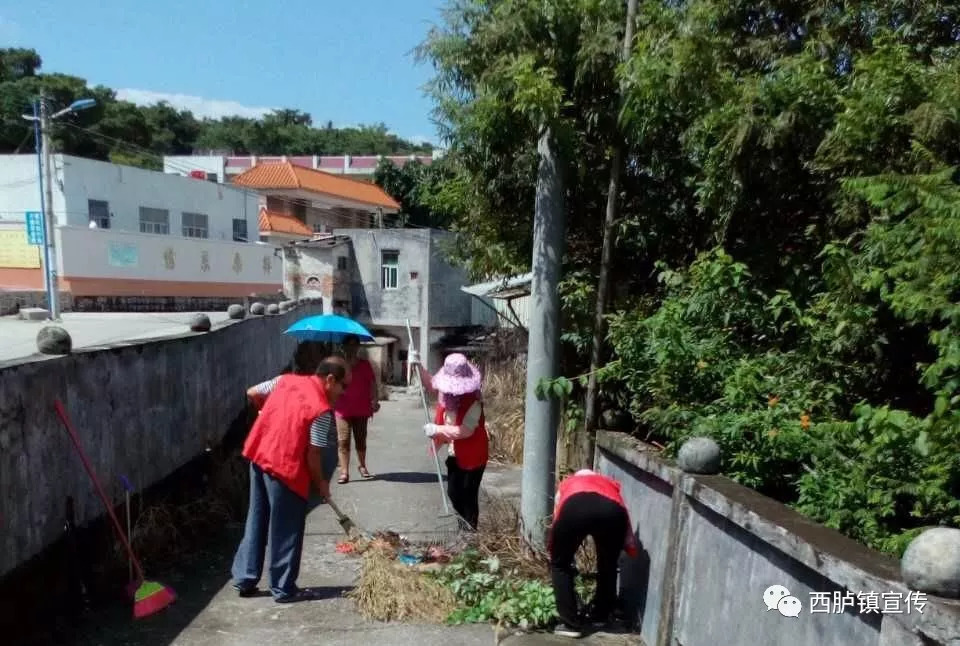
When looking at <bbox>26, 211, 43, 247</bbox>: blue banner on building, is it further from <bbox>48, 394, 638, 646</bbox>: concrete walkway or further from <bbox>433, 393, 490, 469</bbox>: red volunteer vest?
<bbox>433, 393, 490, 469</bbox>: red volunteer vest

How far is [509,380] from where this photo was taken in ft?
40.5

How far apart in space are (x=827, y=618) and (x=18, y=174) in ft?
103

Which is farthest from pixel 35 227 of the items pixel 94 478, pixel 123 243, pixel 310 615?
pixel 310 615

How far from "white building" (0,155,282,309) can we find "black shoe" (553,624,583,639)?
24.6 meters

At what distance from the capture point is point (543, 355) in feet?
17.5

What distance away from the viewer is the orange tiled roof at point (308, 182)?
4312 cm

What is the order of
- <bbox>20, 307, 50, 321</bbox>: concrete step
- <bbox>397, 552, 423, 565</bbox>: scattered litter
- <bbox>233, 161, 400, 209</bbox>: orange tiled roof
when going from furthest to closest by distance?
<bbox>233, 161, 400, 209</bbox>: orange tiled roof < <bbox>20, 307, 50, 321</bbox>: concrete step < <bbox>397, 552, 423, 565</bbox>: scattered litter

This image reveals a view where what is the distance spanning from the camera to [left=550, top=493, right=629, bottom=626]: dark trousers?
4.20 m

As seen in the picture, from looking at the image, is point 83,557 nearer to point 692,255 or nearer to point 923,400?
point 692,255

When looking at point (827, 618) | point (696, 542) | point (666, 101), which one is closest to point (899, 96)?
point (666, 101)

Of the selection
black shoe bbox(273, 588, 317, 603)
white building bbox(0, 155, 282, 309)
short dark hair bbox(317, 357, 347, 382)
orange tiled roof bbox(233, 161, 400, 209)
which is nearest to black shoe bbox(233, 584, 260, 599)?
black shoe bbox(273, 588, 317, 603)

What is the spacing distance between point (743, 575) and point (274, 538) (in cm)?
290

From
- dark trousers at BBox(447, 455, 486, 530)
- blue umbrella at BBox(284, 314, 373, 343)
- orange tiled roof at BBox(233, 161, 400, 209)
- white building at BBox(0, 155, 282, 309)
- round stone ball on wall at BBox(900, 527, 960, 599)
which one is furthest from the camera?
orange tiled roof at BBox(233, 161, 400, 209)

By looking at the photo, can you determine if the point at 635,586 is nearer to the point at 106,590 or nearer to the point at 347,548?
the point at 347,548
